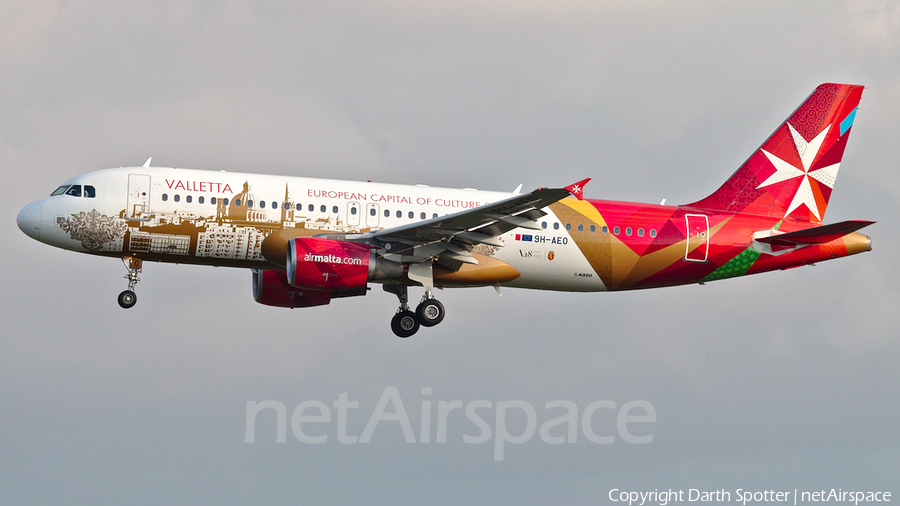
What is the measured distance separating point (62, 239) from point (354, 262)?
9.83 m

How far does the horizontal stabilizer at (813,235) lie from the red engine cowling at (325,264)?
594 inches

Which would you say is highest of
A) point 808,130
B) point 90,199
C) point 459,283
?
point 808,130

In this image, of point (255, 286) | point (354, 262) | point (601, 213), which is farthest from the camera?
point (255, 286)

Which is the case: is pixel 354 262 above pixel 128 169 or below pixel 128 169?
below

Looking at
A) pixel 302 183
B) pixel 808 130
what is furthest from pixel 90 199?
pixel 808 130

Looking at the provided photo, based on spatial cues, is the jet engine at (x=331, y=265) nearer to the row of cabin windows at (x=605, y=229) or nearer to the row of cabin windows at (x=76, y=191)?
the row of cabin windows at (x=605, y=229)

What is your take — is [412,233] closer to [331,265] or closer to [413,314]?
[331,265]

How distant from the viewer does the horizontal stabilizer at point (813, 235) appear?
40.0m

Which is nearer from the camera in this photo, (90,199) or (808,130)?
(90,199)

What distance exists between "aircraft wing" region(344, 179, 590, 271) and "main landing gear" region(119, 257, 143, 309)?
285 inches

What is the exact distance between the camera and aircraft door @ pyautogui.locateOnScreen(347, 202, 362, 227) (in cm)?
3900

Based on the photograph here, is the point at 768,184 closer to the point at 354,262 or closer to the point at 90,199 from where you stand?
the point at 354,262

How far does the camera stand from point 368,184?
39938mm

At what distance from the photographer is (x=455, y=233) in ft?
124
